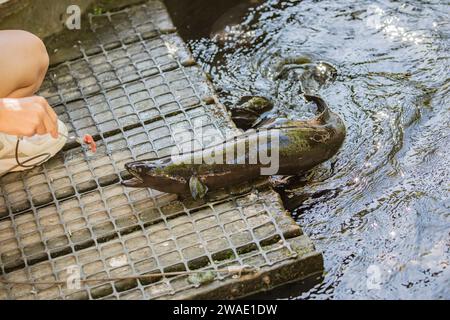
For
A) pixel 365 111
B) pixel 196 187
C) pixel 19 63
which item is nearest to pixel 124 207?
pixel 196 187

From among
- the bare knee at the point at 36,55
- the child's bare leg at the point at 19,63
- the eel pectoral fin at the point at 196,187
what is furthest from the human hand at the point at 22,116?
the eel pectoral fin at the point at 196,187

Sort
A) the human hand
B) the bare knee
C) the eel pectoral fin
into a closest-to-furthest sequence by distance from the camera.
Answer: the human hand → the eel pectoral fin → the bare knee

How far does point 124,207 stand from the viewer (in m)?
4.62

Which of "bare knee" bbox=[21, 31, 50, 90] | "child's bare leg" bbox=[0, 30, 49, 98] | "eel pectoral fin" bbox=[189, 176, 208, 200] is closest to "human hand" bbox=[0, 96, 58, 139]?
"child's bare leg" bbox=[0, 30, 49, 98]

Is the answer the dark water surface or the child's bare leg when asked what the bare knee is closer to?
the child's bare leg

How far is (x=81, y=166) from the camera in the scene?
4.95 meters

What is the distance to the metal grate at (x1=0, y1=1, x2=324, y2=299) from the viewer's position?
4.27m

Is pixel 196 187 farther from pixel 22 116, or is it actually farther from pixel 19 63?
pixel 19 63

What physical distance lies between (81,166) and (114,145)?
28cm

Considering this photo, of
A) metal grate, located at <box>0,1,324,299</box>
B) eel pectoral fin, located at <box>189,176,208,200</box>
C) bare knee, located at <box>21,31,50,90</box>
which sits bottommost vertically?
metal grate, located at <box>0,1,324,299</box>

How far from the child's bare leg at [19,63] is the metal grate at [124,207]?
1.75 feet

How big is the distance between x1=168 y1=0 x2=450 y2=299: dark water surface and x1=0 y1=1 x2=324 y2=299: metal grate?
319 mm
